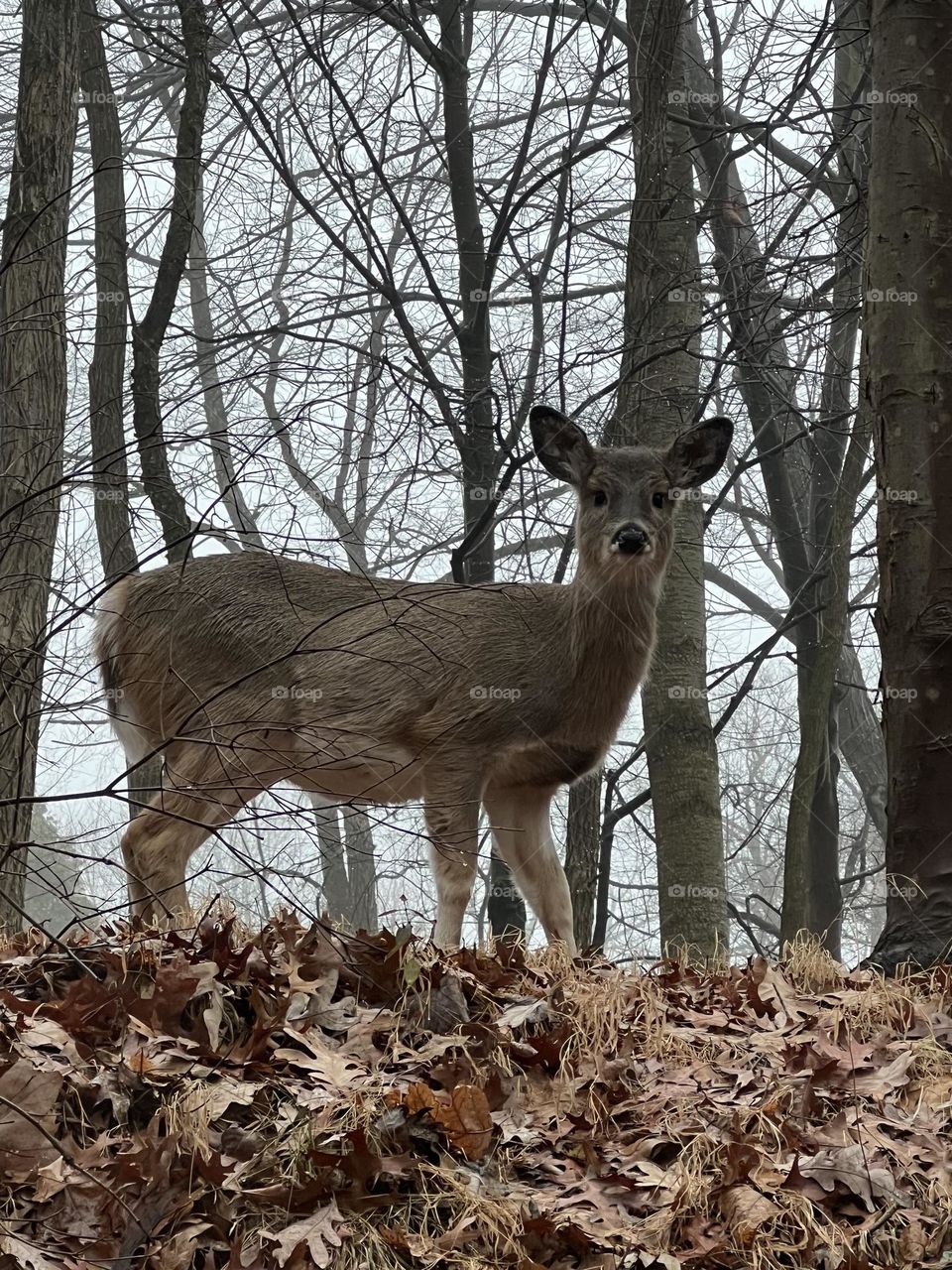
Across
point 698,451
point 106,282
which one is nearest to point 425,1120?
point 698,451

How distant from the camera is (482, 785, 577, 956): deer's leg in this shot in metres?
7.74

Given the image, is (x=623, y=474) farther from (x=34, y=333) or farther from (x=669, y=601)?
(x=34, y=333)

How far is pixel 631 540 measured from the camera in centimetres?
774

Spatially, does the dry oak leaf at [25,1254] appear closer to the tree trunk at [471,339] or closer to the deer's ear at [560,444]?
the deer's ear at [560,444]

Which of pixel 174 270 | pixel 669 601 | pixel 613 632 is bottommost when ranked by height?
pixel 613 632

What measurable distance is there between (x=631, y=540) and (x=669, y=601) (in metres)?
2.48

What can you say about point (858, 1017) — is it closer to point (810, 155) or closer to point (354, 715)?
point (354, 715)

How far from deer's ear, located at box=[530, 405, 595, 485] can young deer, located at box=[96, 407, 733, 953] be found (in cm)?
1

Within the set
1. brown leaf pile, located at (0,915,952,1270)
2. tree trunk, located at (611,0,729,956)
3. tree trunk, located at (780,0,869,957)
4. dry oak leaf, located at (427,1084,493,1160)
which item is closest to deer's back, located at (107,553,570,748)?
tree trunk, located at (611,0,729,956)

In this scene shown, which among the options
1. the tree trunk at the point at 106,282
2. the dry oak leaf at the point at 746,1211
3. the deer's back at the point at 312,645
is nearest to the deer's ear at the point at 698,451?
the deer's back at the point at 312,645

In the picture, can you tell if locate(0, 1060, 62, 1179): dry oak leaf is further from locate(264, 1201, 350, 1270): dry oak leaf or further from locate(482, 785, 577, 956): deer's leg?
locate(482, 785, 577, 956): deer's leg

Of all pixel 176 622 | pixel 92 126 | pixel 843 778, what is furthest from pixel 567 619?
pixel 843 778

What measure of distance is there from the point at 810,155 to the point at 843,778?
11.8m

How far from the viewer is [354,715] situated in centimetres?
834
